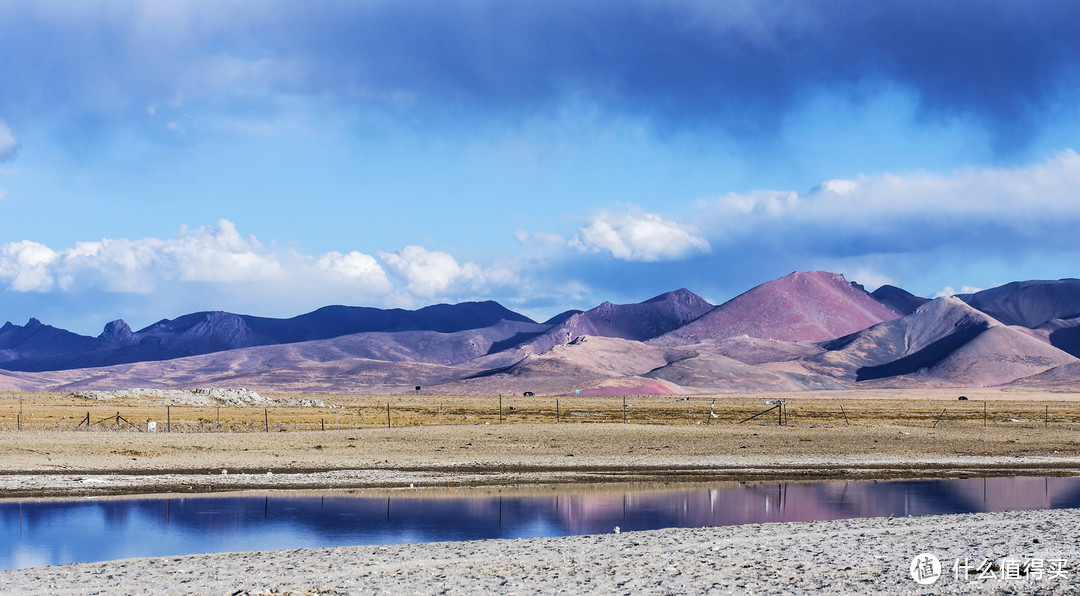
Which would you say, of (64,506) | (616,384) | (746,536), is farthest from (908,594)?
(616,384)

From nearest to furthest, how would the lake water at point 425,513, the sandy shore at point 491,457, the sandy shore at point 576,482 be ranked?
1. the sandy shore at point 576,482
2. the lake water at point 425,513
3. the sandy shore at point 491,457

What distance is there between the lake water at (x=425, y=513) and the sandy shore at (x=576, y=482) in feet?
7.28

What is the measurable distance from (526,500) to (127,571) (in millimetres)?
12937

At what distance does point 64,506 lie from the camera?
2700 cm

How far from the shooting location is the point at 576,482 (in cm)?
3284

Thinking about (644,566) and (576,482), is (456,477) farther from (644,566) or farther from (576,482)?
(644,566)

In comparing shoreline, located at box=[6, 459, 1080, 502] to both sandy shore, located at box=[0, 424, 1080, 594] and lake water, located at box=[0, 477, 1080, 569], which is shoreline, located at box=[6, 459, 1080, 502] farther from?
lake water, located at box=[0, 477, 1080, 569]

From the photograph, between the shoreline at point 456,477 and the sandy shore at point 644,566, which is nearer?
the sandy shore at point 644,566

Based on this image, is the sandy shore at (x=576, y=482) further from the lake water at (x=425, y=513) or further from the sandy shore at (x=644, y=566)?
the lake water at (x=425, y=513)

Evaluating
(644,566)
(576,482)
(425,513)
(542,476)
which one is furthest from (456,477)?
(644,566)

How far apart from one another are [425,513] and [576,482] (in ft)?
25.1

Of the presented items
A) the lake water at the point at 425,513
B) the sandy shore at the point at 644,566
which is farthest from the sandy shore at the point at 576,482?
the lake water at the point at 425,513

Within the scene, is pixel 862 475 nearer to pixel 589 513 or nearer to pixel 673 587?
pixel 589 513

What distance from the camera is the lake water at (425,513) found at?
22.3 metres
